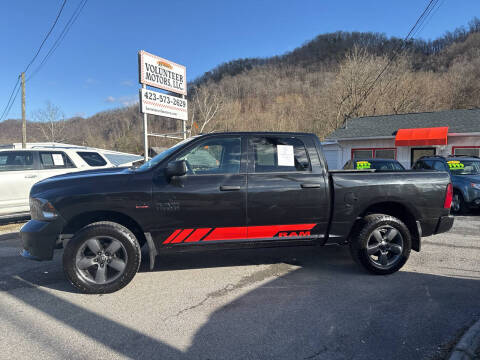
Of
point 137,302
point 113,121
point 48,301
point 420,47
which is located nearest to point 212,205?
point 137,302

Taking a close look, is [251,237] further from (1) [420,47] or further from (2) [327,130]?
(1) [420,47]

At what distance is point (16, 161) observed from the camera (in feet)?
23.9

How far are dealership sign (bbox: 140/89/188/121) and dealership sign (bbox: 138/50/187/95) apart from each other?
422mm

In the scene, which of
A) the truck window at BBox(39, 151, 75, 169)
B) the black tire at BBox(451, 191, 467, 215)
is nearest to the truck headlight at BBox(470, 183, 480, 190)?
the black tire at BBox(451, 191, 467, 215)

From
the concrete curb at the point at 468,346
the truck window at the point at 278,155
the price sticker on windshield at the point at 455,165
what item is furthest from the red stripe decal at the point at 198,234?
the price sticker on windshield at the point at 455,165

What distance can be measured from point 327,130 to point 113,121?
64.7 m

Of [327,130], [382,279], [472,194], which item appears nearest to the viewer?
[382,279]

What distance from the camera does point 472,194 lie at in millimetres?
8266

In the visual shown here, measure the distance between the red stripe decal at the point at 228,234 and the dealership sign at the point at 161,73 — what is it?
32.4ft

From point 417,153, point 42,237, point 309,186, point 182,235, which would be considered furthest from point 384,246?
point 417,153

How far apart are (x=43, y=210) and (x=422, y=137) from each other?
1911cm

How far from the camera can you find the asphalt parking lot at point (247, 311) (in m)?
2.60

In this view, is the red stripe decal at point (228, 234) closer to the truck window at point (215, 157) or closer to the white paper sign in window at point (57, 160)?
the truck window at point (215, 157)

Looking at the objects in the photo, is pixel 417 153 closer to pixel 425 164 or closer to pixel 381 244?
pixel 425 164
